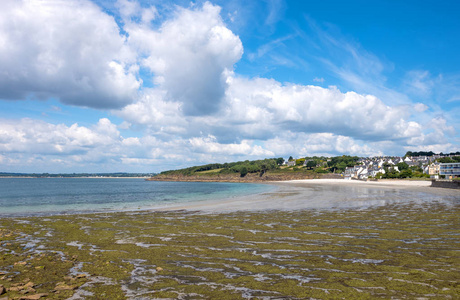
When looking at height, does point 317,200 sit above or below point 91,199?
above

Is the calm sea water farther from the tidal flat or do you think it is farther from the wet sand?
the tidal flat


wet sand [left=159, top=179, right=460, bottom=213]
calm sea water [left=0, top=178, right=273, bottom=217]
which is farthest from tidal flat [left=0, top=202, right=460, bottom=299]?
calm sea water [left=0, top=178, right=273, bottom=217]

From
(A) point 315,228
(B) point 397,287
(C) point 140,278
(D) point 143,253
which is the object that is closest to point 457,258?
(B) point 397,287

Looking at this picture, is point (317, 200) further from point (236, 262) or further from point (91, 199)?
point (91, 199)

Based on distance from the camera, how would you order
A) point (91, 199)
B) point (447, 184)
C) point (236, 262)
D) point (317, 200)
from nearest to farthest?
point (236, 262), point (317, 200), point (91, 199), point (447, 184)

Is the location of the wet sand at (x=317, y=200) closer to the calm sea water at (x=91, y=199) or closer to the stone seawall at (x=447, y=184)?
the calm sea water at (x=91, y=199)

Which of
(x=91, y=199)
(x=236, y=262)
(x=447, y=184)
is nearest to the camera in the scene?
(x=236, y=262)

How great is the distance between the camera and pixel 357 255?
40.1 feet

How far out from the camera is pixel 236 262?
11523mm

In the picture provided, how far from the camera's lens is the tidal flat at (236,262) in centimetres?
845

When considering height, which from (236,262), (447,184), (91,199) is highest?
(236,262)

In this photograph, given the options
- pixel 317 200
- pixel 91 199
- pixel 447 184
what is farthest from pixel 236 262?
pixel 447 184

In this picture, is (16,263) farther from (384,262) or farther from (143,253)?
(384,262)

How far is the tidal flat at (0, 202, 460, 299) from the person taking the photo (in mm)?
8445
